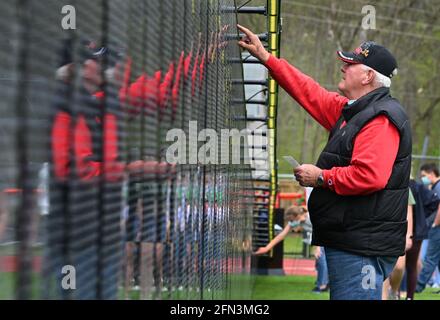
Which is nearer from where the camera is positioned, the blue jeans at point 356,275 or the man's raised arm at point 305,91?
the blue jeans at point 356,275

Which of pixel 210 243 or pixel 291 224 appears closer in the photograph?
pixel 210 243

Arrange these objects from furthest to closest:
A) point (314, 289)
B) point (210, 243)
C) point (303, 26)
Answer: point (303, 26) → point (314, 289) → point (210, 243)

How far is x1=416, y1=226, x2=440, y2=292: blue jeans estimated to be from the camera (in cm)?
1274

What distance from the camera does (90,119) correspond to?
1.41 metres

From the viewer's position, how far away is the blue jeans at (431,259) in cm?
1274

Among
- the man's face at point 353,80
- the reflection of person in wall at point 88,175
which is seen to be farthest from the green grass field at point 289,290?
the reflection of person in wall at point 88,175

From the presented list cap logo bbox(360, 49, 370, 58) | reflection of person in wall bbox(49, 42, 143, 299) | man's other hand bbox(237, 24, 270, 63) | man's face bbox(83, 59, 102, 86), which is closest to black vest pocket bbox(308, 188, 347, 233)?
cap logo bbox(360, 49, 370, 58)

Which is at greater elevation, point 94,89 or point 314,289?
point 94,89

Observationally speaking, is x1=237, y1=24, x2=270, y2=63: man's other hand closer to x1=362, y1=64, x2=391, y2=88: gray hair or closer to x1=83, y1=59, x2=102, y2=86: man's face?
x1=362, y1=64, x2=391, y2=88: gray hair

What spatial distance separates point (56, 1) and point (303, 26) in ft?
105

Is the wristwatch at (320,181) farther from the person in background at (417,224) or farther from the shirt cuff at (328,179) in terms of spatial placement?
the person in background at (417,224)

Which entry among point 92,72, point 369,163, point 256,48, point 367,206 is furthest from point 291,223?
point 92,72
